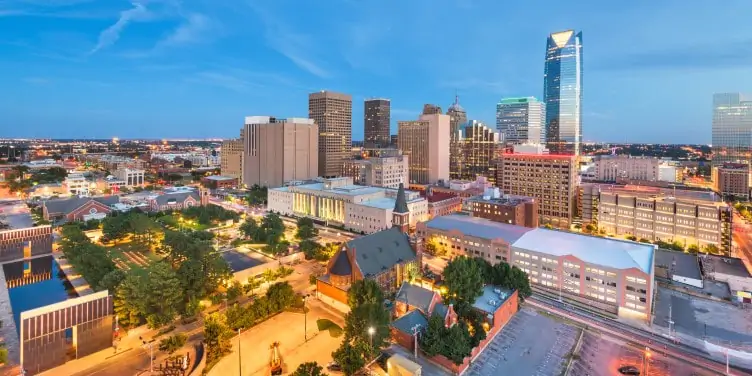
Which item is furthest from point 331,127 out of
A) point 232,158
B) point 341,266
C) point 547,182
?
point 341,266

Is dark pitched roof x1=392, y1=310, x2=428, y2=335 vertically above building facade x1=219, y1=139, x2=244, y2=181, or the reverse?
building facade x1=219, y1=139, x2=244, y2=181

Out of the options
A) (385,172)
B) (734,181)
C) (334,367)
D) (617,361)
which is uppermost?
(385,172)

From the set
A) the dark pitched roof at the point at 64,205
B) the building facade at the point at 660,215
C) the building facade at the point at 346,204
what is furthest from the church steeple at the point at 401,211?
the dark pitched roof at the point at 64,205

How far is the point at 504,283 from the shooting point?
4959cm

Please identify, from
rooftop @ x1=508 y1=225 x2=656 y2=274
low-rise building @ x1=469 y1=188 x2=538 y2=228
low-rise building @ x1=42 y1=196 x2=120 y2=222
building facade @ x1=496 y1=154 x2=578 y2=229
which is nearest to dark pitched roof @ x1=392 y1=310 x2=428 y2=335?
rooftop @ x1=508 y1=225 x2=656 y2=274

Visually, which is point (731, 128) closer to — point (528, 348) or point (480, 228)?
point (480, 228)

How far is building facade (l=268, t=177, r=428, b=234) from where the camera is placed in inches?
3517

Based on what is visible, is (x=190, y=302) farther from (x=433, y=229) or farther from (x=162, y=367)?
(x=433, y=229)

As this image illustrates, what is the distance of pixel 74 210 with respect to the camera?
3570 inches

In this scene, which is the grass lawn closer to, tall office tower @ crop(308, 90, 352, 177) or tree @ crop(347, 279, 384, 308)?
tree @ crop(347, 279, 384, 308)

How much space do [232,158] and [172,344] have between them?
157m

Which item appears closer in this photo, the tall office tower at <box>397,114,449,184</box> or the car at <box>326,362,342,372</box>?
the car at <box>326,362,342,372</box>

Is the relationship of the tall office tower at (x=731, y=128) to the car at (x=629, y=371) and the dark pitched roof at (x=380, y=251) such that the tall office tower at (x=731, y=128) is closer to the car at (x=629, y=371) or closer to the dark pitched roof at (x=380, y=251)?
the car at (x=629, y=371)

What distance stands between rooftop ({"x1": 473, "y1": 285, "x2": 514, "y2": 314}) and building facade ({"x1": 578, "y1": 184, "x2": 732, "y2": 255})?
53135 mm
